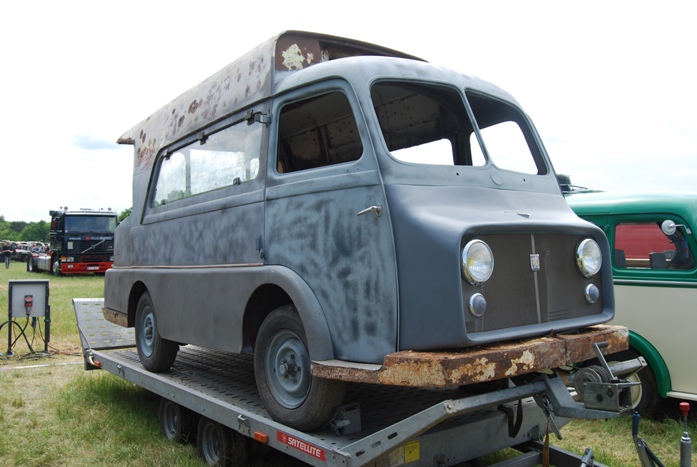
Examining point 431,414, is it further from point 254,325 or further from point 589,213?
point 589,213

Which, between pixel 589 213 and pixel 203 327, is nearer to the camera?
pixel 203 327

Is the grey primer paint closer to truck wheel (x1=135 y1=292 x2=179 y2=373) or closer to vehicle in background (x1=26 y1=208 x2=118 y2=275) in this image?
truck wheel (x1=135 y1=292 x2=179 y2=373)

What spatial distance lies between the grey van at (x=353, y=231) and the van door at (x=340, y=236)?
0.03ft

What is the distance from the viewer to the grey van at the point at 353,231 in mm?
3381

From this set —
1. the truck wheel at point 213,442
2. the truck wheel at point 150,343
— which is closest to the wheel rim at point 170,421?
the truck wheel at point 150,343

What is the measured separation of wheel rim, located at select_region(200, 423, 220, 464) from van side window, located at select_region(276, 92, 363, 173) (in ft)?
6.79

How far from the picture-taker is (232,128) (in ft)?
16.3

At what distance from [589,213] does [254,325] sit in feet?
12.9

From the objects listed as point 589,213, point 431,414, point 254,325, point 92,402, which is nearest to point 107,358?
point 92,402

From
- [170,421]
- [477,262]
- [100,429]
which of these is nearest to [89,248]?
[100,429]

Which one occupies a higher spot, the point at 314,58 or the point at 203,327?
the point at 314,58

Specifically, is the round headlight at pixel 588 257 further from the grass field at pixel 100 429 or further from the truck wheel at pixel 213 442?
the truck wheel at pixel 213 442

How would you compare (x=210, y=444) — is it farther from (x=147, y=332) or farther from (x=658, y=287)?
(x=658, y=287)

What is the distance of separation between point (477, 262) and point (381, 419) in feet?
4.60
